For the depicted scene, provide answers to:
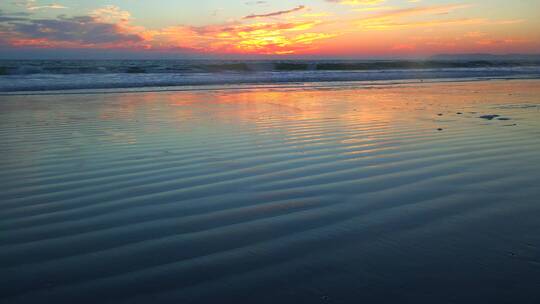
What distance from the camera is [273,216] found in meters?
3.58

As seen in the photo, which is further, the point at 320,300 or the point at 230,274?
the point at 230,274

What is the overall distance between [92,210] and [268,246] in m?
1.71

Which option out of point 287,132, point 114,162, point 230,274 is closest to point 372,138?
point 287,132

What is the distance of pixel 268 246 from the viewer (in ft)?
9.81

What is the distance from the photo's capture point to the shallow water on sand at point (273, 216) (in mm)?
2445

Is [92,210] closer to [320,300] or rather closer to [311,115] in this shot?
[320,300]

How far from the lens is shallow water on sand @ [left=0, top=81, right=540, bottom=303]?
8.02 feet

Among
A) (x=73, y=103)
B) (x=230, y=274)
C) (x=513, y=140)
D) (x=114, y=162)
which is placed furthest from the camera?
(x=73, y=103)

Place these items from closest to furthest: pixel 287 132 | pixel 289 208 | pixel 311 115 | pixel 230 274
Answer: pixel 230 274 → pixel 289 208 → pixel 287 132 → pixel 311 115

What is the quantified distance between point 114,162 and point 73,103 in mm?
8917

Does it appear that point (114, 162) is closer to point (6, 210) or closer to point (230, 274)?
point (6, 210)

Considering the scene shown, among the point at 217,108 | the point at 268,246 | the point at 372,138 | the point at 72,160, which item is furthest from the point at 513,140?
the point at 217,108

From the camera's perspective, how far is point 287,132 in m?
7.88

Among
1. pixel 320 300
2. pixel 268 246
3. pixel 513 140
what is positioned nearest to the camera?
pixel 320 300
